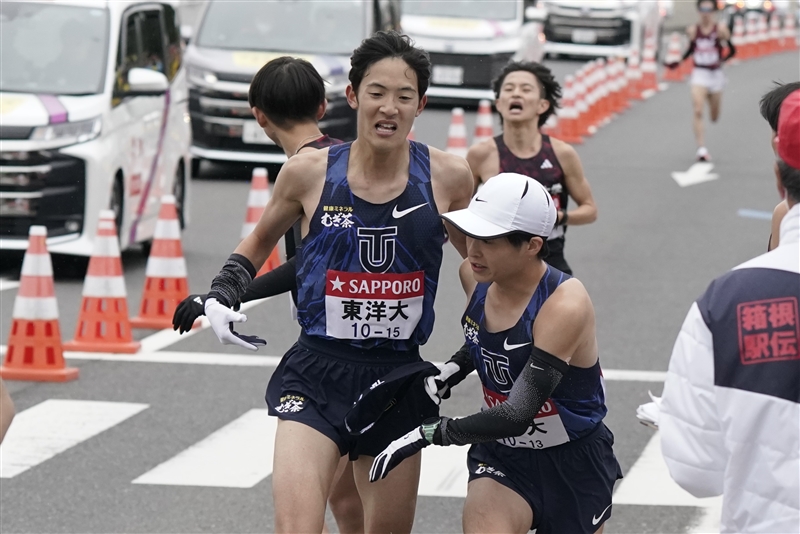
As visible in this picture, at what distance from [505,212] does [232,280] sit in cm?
113

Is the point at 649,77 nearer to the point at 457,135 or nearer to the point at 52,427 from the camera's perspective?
the point at 457,135

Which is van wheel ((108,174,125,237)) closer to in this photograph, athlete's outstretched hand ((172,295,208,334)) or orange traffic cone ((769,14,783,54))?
athlete's outstretched hand ((172,295,208,334))

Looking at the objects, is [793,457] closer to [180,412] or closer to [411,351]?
[411,351]

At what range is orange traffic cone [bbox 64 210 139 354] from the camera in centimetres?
1049

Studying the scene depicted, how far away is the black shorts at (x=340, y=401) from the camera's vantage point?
512 centimetres

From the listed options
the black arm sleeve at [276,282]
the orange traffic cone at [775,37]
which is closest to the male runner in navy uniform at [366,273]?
the black arm sleeve at [276,282]

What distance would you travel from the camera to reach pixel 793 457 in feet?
10.8

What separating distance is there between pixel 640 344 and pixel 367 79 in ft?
A: 20.3

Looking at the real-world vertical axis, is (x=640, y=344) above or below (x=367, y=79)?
below

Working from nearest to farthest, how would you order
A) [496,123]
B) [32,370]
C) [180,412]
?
1. [180,412]
2. [32,370]
3. [496,123]

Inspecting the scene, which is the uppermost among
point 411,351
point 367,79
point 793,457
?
point 367,79

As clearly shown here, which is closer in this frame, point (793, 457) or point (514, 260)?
point (793, 457)

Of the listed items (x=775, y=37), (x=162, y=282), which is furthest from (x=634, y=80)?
(x=162, y=282)

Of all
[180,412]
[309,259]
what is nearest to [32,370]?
[180,412]
